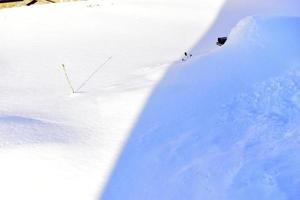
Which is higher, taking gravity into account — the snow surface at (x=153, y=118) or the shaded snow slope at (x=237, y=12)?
the snow surface at (x=153, y=118)

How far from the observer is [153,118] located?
12.1ft

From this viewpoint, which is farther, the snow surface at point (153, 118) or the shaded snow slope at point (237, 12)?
the shaded snow slope at point (237, 12)

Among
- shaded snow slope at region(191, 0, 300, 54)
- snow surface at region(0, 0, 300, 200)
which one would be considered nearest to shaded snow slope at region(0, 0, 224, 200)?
snow surface at region(0, 0, 300, 200)

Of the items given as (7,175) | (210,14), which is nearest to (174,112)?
(7,175)

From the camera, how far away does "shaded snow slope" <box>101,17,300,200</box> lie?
2826mm

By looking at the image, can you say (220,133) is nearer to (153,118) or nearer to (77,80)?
(153,118)

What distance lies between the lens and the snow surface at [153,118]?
2836 millimetres

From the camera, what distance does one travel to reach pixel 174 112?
3732 millimetres

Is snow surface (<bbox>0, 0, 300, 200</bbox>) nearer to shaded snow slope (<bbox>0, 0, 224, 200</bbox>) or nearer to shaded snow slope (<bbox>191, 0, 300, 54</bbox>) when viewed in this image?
shaded snow slope (<bbox>0, 0, 224, 200</bbox>)

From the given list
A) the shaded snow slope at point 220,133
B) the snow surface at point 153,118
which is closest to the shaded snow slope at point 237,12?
the snow surface at point 153,118

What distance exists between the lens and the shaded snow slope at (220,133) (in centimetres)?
283

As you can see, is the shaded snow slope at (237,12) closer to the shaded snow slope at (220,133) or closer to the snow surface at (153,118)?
the snow surface at (153,118)

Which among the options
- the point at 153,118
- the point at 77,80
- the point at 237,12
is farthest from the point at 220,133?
the point at 237,12

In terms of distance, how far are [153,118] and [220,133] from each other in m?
0.67
